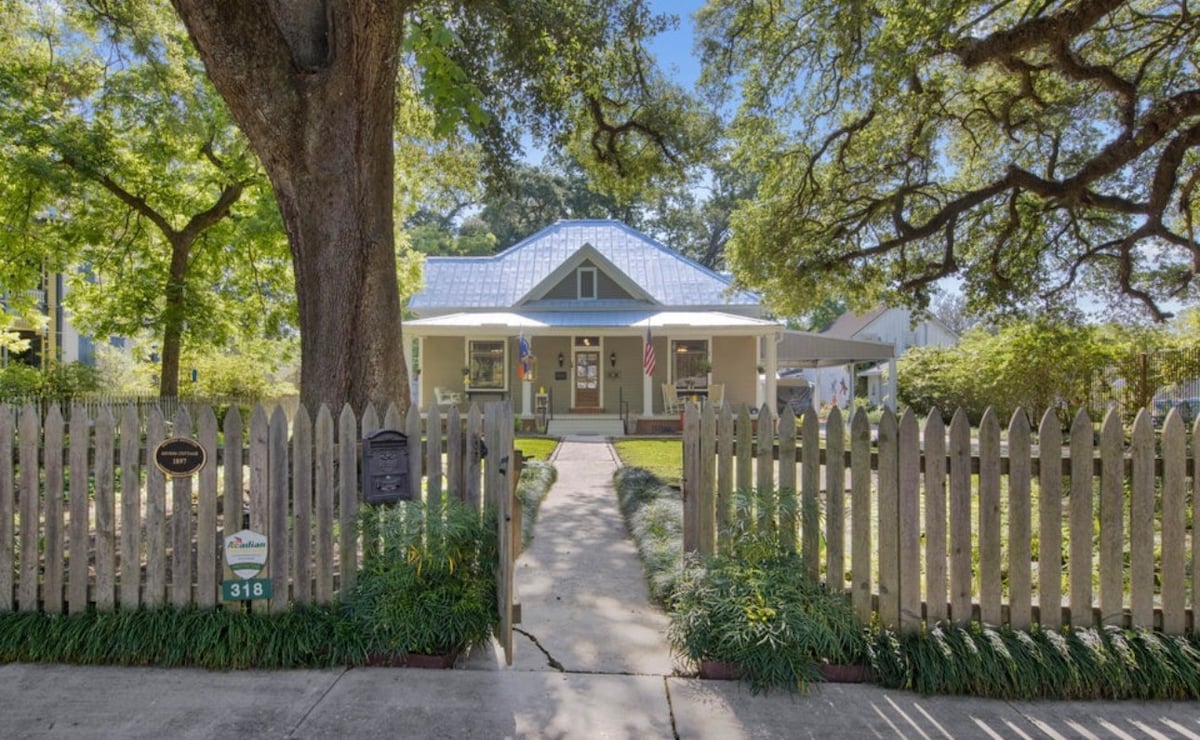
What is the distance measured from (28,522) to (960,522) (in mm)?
5339

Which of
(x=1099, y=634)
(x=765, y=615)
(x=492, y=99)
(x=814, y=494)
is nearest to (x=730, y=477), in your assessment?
(x=814, y=494)

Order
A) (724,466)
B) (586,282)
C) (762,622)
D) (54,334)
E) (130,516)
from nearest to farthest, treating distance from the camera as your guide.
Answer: (762,622), (130,516), (724,466), (586,282), (54,334)

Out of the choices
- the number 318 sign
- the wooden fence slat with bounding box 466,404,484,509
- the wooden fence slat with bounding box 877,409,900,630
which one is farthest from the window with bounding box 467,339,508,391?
the wooden fence slat with bounding box 877,409,900,630

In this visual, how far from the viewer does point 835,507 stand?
12.5ft

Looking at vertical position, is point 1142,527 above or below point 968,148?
below

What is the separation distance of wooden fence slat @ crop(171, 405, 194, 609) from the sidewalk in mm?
415

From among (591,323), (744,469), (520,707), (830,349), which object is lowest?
(520,707)

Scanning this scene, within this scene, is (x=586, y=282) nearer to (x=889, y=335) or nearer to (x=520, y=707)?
(x=520, y=707)

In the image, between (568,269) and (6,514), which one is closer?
(6,514)

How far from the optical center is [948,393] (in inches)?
793

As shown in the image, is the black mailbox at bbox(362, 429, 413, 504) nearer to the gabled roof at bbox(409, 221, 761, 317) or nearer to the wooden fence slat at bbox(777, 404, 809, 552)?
the wooden fence slat at bbox(777, 404, 809, 552)

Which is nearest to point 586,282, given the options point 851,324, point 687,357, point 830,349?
point 687,357

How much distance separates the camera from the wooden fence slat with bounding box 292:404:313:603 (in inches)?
152

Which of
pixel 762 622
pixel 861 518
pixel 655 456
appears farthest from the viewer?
pixel 655 456
